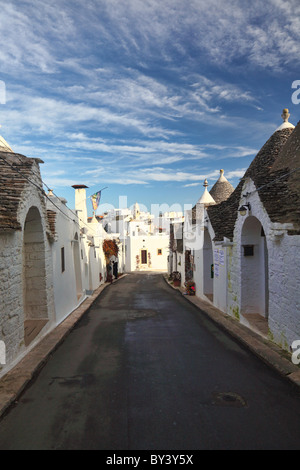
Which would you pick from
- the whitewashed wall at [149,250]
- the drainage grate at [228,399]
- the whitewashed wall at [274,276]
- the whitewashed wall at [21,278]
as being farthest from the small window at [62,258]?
the whitewashed wall at [149,250]

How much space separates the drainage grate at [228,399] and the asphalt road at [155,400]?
0.01 meters

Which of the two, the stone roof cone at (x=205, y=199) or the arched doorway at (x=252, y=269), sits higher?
the stone roof cone at (x=205, y=199)

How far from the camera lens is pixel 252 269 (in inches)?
372

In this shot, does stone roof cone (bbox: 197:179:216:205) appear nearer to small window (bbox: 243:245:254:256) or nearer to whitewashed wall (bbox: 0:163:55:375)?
small window (bbox: 243:245:254:256)

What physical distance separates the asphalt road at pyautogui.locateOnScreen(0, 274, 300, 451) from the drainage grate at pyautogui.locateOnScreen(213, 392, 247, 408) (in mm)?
15

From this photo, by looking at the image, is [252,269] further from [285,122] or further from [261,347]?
[285,122]

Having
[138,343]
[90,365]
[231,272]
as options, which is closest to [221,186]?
[231,272]

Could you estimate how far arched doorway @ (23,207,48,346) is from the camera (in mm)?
8641

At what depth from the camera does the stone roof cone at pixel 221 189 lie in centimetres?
1953

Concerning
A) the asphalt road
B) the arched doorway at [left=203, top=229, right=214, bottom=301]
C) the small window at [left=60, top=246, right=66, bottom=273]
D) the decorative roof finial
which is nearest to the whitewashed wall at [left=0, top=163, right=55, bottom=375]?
the asphalt road

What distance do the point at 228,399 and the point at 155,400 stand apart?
112 centimetres

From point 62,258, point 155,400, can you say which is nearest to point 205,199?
point 62,258

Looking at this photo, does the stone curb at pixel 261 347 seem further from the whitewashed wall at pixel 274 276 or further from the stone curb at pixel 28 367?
the stone curb at pixel 28 367
